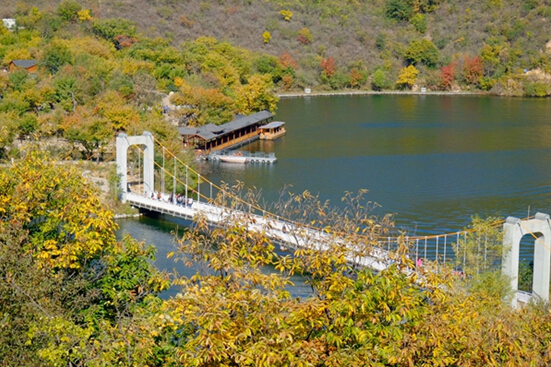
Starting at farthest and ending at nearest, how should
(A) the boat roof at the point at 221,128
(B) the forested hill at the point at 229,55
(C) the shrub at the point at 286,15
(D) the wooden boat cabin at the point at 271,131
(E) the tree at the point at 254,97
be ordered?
(C) the shrub at the point at 286,15
(E) the tree at the point at 254,97
(D) the wooden boat cabin at the point at 271,131
(B) the forested hill at the point at 229,55
(A) the boat roof at the point at 221,128

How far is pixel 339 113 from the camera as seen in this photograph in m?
41.8

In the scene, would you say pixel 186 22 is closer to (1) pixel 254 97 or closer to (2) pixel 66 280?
(1) pixel 254 97

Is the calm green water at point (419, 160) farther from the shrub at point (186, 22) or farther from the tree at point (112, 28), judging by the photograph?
the shrub at point (186, 22)

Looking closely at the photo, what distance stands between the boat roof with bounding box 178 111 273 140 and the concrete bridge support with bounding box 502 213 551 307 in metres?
17.1

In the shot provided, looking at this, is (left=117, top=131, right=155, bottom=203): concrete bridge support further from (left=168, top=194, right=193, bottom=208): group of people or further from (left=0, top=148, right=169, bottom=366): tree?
(left=0, top=148, right=169, bottom=366): tree

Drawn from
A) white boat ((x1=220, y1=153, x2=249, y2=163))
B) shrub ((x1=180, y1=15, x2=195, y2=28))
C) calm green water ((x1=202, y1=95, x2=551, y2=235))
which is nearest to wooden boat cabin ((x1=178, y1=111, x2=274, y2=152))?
calm green water ((x1=202, y1=95, x2=551, y2=235))

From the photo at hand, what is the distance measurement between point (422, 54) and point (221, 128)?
84.0 feet

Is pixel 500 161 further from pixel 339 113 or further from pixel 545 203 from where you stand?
pixel 339 113

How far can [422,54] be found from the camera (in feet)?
179

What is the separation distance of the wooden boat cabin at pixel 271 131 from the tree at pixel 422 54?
851 inches

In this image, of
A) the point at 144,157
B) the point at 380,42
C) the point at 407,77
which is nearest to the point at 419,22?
the point at 380,42

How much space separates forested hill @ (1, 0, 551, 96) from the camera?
169ft

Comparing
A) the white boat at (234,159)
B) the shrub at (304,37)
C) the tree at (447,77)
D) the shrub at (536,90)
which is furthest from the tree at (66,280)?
the shrub at (304,37)

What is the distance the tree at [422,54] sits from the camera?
179 ft
